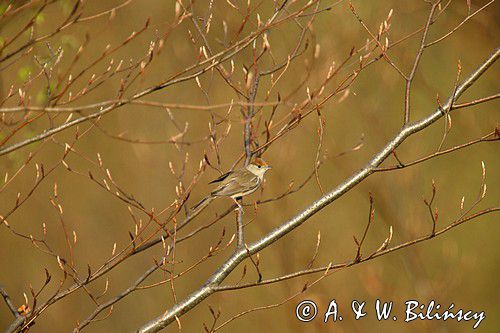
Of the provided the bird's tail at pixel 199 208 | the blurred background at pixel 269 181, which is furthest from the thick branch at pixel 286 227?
the blurred background at pixel 269 181

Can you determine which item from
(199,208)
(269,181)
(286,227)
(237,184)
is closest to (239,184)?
(237,184)

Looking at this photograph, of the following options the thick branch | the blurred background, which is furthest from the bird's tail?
the blurred background

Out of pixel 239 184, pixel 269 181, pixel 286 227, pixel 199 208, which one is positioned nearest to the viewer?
pixel 286 227

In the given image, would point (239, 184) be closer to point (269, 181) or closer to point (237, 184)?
point (237, 184)

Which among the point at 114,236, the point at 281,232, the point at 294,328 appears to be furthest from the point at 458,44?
the point at 281,232

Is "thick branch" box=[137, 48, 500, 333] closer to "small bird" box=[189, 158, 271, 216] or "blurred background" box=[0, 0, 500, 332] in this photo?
"small bird" box=[189, 158, 271, 216]

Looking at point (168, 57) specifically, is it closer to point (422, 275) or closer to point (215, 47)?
point (215, 47)

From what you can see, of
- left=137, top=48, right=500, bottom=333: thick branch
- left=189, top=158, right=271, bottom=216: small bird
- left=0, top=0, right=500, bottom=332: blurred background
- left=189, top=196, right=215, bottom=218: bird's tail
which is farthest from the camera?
left=0, top=0, right=500, bottom=332: blurred background

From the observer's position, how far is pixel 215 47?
7551mm

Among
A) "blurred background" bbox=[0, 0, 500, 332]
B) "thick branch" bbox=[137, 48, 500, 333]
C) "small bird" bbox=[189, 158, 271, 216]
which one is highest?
"blurred background" bbox=[0, 0, 500, 332]

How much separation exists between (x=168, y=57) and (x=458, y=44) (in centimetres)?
330

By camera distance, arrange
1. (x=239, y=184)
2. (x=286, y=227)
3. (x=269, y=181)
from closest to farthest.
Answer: (x=286, y=227)
(x=239, y=184)
(x=269, y=181)

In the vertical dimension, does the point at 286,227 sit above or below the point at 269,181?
below

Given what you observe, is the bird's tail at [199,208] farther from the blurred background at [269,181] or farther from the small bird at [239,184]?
the blurred background at [269,181]
